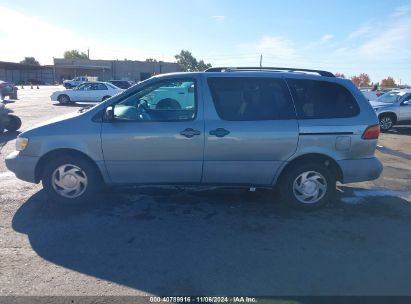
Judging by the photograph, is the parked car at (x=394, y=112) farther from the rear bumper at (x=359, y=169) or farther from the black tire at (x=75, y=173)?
the black tire at (x=75, y=173)

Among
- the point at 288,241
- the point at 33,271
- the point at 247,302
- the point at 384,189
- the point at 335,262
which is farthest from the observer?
the point at 384,189

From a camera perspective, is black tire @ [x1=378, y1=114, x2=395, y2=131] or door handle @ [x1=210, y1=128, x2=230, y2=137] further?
black tire @ [x1=378, y1=114, x2=395, y2=131]

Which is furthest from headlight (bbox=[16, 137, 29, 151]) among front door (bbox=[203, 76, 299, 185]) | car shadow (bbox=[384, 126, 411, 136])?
car shadow (bbox=[384, 126, 411, 136])

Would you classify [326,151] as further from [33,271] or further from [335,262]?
[33,271]

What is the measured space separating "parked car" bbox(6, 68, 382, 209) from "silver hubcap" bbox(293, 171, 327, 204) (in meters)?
0.01

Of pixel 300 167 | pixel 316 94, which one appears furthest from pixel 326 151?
pixel 316 94

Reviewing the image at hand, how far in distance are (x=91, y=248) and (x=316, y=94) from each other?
3.42 m

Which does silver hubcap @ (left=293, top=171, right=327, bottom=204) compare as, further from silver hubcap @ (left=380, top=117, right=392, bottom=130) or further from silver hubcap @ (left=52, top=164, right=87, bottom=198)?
silver hubcap @ (left=380, top=117, right=392, bottom=130)

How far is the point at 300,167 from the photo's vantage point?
4965mm

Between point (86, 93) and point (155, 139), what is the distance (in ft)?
67.8

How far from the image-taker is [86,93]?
23.9 metres

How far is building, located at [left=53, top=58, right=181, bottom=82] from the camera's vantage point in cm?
8131

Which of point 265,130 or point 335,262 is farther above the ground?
point 265,130

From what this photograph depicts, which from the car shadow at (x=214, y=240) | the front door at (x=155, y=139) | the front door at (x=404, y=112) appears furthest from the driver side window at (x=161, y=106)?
the front door at (x=404, y=112)
